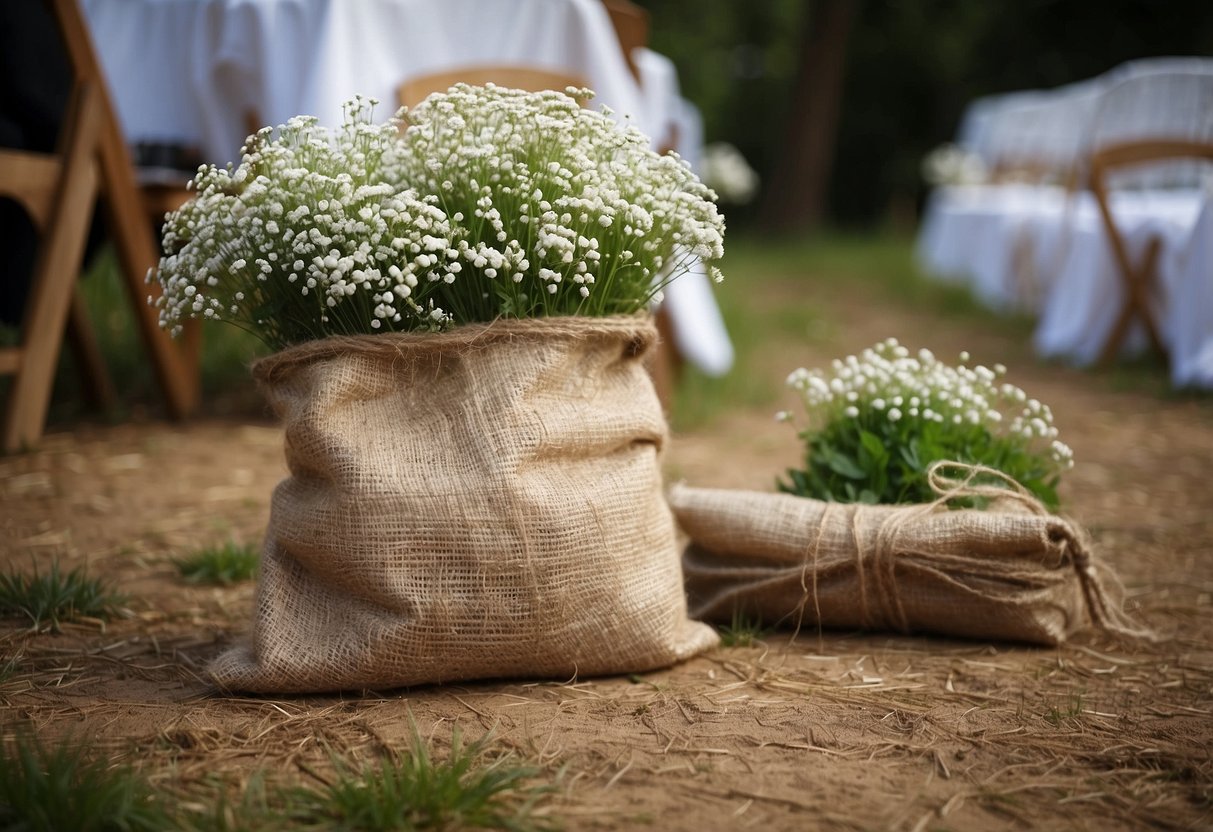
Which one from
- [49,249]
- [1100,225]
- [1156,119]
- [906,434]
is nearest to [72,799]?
[906,434]

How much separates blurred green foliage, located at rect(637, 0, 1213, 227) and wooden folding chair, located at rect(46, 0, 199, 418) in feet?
39.3

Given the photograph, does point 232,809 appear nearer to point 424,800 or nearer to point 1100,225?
point 424,800

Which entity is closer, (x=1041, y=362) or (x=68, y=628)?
(x=68, y=628)

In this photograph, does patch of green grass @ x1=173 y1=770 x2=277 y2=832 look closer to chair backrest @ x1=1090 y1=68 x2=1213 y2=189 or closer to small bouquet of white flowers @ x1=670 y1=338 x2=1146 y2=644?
small bouquet of white flowers @ x1=670 y1=338 x2=1146 y2=644

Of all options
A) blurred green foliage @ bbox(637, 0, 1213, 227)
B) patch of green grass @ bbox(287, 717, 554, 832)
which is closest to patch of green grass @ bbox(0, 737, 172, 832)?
patch of green grass @ bbox(287, 717, 554, 832)

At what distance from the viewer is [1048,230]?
21.2ft

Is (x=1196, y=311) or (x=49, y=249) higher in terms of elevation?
(x=49, y=249)

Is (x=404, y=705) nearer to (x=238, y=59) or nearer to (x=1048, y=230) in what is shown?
(x=238, y=59)

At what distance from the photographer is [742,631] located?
2.05 m

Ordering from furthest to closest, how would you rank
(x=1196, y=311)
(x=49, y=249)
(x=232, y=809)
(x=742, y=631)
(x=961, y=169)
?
(x=961, y=169) < (x=1196, y=311) < (x=49, y=249) < (x=742, y=631) < (x=232, y=809)

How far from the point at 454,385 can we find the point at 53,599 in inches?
35.2

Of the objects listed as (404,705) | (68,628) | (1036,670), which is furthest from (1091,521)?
(68,628)

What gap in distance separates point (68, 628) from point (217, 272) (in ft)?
2.39

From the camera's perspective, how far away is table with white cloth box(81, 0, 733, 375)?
3189 mm
